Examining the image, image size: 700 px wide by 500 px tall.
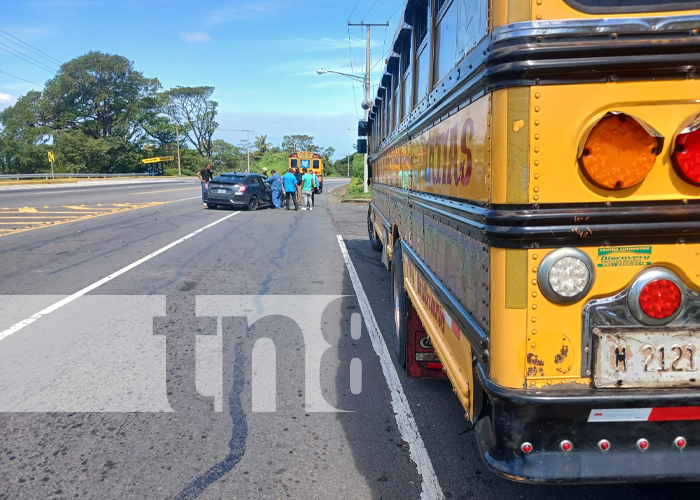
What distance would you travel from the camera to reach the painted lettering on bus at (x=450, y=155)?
103 inches

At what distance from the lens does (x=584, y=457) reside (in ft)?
7.45

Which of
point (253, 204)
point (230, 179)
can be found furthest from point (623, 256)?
point (253, 204)

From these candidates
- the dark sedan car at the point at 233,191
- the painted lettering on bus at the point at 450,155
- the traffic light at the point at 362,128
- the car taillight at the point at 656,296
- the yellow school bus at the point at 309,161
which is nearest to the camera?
the car taillight at the point at 656,296

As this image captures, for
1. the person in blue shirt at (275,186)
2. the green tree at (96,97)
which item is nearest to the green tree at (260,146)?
the green tree at (96,97)

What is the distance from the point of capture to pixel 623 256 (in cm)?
222

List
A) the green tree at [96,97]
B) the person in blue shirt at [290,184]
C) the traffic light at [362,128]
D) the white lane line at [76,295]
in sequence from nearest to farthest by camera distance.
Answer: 1. the white lane line at [76,295]
2. the traffic light at [362,128]
3. the person in blue shirt at [290,184]
4. the green tree at [96,97]

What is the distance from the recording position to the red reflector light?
2213mm

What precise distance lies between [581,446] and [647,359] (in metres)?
0.43

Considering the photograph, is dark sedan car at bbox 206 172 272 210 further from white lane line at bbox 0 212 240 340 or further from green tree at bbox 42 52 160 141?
green tree at bbox 42 52 160 141

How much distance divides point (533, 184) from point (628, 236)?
16.4 inches

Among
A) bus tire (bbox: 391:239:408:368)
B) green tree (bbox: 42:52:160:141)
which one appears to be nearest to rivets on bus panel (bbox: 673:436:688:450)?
bus tire (bbox: 391:239:408:368)

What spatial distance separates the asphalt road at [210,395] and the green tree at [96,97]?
69.3 m

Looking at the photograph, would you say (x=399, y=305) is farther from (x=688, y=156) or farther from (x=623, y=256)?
(x=688, y=156)

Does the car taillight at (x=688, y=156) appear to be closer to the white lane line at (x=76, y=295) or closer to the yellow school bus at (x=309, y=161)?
the white lane line at (x=76, y=295)
